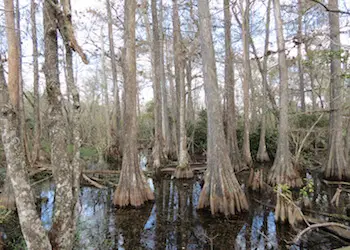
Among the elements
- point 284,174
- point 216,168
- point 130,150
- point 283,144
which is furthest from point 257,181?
Answer: point 130,150

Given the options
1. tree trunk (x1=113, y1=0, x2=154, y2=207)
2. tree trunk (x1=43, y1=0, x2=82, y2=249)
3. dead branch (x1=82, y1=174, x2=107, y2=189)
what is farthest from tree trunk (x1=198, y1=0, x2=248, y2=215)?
dead branch (x1=82, y1=174, x2=107, y2=189)

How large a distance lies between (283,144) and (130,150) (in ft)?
17.4

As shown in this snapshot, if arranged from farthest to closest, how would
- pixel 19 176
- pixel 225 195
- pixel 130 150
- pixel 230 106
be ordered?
1. pixel 230 106
2. pixel 130 150
3. pixel 225 195
4. pixel 19 176

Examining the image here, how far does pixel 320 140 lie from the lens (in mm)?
12797

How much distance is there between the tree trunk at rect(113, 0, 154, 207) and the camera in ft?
19.8

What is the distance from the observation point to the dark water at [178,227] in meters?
4.13

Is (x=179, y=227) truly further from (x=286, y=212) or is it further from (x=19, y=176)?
(x=19, y=176)

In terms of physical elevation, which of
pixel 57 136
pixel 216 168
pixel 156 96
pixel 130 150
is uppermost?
pixel 156 96

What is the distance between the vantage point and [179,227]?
4.93 m

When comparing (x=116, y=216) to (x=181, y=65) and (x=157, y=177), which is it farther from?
(x=181, y=65)

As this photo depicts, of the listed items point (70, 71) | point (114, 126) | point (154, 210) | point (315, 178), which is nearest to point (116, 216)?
point (154, 210)

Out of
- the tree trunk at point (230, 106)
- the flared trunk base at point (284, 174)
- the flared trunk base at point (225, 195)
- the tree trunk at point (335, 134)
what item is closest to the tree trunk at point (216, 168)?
the flared trunk base at point (225, 195)

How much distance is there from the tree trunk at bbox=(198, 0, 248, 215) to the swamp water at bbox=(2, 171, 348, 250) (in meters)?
0.28

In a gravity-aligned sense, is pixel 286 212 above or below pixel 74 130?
below
